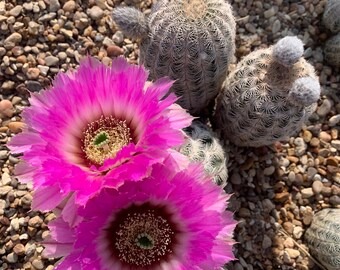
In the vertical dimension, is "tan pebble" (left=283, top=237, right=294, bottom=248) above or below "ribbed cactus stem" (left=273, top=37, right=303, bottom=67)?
below

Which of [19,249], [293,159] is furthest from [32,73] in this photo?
[293,159]

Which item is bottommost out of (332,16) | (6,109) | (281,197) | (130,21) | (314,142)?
(281,197)

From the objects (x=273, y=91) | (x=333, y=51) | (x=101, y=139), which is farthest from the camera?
(x=333, y=51)

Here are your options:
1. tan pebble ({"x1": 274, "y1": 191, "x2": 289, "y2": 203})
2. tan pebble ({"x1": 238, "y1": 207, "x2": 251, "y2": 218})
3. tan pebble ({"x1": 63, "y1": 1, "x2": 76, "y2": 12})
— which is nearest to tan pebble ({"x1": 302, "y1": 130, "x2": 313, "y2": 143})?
tan pebble ({"x1": 274, "y1": 191, "x2": 289, "y2": 203})

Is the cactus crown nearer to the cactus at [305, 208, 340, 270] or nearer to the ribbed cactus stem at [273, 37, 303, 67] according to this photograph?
the ribbed cactus stem at [273, 37, 303, 67]

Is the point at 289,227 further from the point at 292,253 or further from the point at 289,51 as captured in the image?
the point at 289,51

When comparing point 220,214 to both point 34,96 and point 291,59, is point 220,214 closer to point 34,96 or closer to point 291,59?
point 34,96

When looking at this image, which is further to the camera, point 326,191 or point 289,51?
point 326,191
